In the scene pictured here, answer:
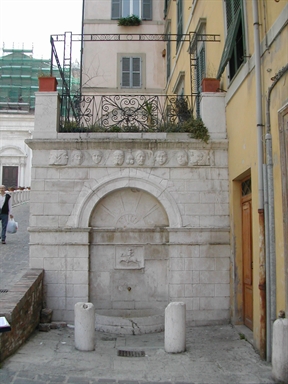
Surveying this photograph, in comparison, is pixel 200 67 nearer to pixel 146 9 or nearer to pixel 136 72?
pixel 136 72

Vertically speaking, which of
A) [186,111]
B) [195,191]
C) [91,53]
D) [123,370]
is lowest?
[123,370]

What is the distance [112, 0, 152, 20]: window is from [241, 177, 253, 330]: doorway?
11.3 meters

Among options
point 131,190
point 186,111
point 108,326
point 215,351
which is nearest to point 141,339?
point 108,326

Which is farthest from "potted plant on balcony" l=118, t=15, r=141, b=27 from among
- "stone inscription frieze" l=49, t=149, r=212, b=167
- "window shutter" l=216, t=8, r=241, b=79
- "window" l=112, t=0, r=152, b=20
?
"stone inscription frieze" l=49, t=149, r=212, b=167

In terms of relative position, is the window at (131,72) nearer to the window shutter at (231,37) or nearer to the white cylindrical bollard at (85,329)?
the window shutter at (231,37)

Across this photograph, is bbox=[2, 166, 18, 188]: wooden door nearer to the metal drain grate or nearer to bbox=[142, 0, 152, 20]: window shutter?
bbox=[142, 0, 152, 20]: window shutter

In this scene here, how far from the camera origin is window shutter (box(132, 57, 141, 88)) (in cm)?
1666

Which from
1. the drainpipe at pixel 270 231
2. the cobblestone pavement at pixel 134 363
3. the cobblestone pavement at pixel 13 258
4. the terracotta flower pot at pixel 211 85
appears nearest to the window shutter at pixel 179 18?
the terracotta flower pot at pixel 211 85

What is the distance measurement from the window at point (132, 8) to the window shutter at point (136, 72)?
72.5 inches

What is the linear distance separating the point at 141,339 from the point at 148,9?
1378 centimetres

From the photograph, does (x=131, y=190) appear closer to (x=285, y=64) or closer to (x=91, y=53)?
(x=285, y=64)

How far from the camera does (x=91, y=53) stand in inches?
656

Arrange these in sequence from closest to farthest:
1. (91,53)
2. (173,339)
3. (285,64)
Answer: (285,64) < (173,339) < (91,53)

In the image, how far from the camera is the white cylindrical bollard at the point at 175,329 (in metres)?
6.76
